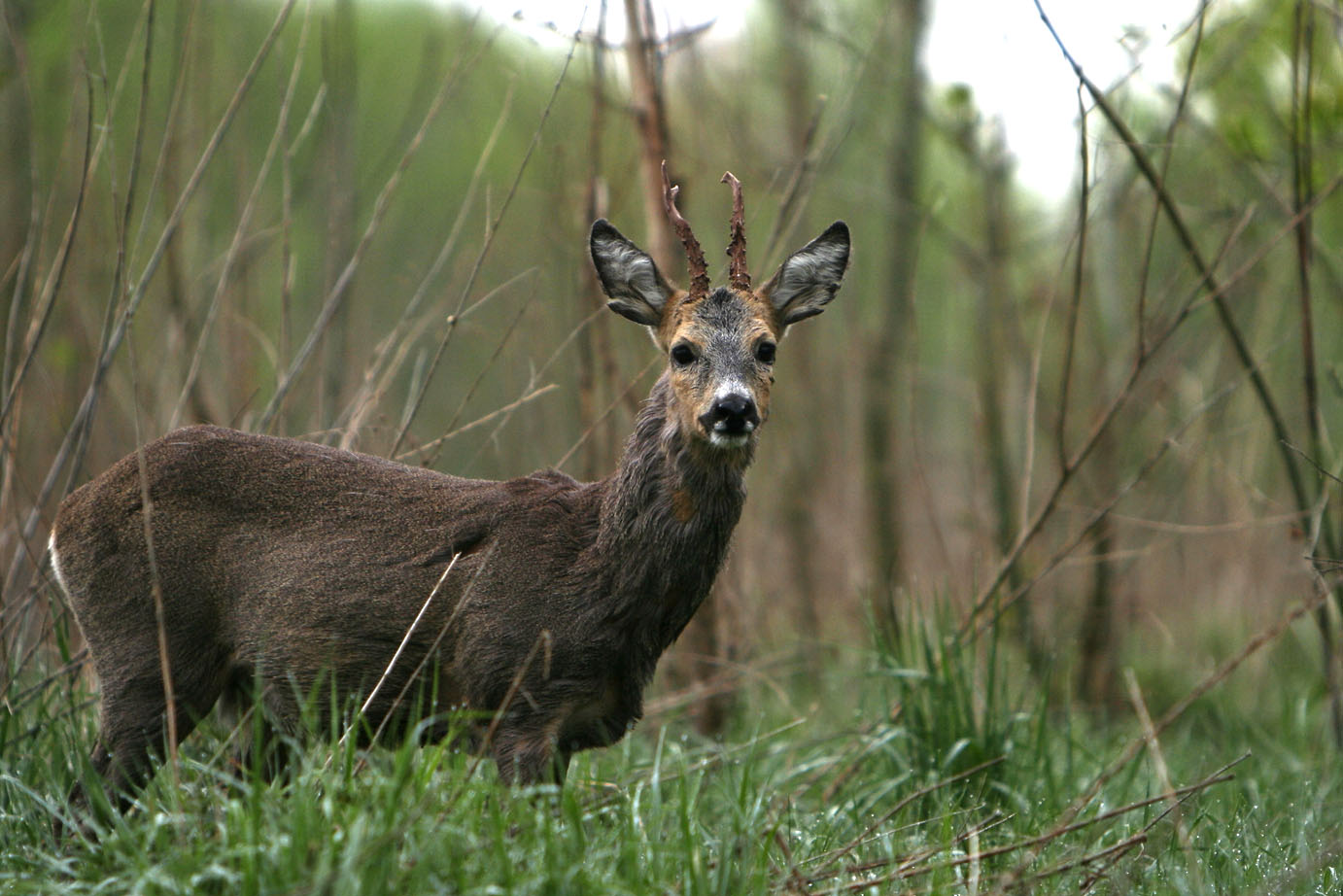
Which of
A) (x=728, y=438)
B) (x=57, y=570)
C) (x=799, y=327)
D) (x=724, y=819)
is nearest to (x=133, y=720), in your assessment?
(x=57, y=570)

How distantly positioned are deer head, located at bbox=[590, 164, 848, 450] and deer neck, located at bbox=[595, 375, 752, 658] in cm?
9

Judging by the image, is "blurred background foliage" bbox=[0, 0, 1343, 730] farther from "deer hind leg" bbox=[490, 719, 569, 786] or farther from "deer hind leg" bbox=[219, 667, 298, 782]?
"deer hind leg" bbox=[490, 719, 569, 786]

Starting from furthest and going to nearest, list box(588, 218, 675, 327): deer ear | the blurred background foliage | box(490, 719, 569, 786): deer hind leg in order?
the blurred background foliage → box(588, 218, 675, 327): deer ear → box(490, 719, 569, 786): deer hind leg

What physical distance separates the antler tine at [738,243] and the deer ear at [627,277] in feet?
0.89

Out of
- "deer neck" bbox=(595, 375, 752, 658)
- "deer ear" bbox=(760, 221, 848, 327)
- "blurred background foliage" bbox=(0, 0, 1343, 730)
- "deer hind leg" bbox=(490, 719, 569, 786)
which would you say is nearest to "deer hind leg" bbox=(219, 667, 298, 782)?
"deer hind leg" bbox=(490, 719, 569, 786)

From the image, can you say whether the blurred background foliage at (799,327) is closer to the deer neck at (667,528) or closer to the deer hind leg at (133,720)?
the deer hind leg at (133,720)

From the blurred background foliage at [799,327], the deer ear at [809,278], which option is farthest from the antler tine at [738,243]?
the blurred background foliage at [799,327]

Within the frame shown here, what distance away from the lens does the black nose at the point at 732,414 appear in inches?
158

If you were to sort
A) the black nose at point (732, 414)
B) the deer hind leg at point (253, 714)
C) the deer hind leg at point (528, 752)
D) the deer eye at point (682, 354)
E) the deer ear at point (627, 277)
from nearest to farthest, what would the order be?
the deer hind leg at point (528, 752), the black nose at point (732, 414), the deer hind leg at point (253, 714), the deer eye at point (682, 354), the deer ear at point (627, 277)

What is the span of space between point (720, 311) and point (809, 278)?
0.42 meters

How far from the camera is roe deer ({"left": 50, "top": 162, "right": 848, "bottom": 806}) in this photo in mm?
4047

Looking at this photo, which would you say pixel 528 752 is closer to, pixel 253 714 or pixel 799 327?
pixel 253 714

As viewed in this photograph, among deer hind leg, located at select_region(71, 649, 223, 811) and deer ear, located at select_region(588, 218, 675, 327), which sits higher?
deer ear, located at select_region(588, 218, 675, 327)

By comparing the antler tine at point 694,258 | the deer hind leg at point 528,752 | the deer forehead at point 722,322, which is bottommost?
the deer hind leg at point 528,752
